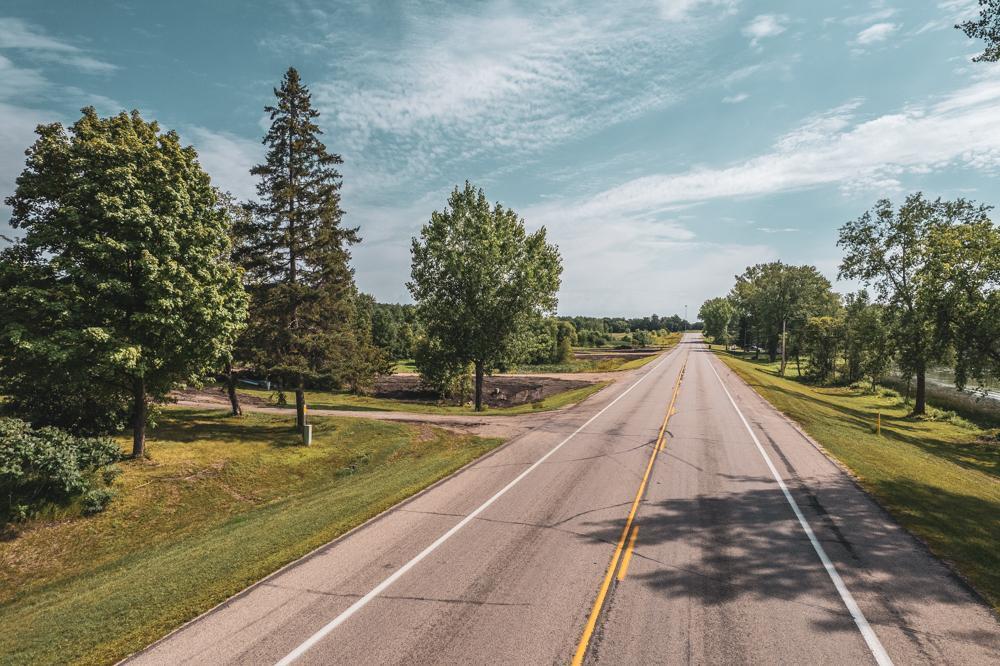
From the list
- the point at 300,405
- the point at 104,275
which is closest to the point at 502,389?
the point at 300,405

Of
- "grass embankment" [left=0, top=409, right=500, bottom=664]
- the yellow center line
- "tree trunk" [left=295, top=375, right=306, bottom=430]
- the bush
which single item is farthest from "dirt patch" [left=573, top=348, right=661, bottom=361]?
the bush

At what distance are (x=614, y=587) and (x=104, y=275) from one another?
59.5 ft

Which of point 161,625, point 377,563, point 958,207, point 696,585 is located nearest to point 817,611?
point 696,585

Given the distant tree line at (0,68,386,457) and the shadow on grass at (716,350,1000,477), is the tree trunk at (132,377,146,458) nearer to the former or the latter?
the distant tree line at (0,68,386,457)

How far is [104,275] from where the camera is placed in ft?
51.0

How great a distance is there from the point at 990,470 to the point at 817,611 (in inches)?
850

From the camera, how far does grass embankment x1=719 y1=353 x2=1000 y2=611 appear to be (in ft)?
33.8

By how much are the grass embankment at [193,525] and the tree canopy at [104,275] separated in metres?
3.47

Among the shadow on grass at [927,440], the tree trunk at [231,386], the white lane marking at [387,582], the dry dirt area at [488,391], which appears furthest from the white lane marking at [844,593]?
the dry dirt area at [488,391]

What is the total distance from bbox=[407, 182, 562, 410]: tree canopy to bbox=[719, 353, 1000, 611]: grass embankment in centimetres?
1828

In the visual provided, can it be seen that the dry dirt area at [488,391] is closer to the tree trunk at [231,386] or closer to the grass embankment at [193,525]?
the tree trunk at [231,386]

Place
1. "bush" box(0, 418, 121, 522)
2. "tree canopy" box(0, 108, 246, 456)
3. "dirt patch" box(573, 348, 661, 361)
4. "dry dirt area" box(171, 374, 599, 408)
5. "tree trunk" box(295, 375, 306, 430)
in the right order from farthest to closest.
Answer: "dirt patch" box(573, 348, 661, 361)
"dry dirt area" box(171, 374, 599, 408)
"tree trunk" box(295, 375, 306, 430)
"tree canopy" box(0, 108, 246, 456)
"bush" box(0, 418, 121, 522)

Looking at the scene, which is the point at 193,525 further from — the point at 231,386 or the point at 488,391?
the point at 488,391

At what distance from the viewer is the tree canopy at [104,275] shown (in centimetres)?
1490
